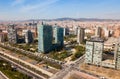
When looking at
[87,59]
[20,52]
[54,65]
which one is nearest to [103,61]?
[87,59]

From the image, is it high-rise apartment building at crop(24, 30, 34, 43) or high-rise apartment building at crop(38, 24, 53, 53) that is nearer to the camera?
high-rise apartment building at crop(38, 24, 53, 53)

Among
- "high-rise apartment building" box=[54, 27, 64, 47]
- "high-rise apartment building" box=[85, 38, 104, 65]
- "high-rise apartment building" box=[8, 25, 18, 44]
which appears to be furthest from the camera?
"high-rise apartment building" box=[8, 25, 18, 44]

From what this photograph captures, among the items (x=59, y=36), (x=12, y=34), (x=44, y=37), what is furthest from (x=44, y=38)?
(x=12, y=34)

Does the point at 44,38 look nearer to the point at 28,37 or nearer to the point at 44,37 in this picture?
the point at 44,37

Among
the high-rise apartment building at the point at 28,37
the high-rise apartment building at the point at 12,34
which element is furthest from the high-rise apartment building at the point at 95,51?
the high-rise apartment building at the point at 12,34

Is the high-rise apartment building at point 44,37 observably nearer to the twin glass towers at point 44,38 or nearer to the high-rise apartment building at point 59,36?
the twin glass towers at point 44,38

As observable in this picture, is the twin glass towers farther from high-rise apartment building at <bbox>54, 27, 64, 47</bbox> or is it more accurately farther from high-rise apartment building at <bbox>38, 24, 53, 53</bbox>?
high-rise apartment building at <bbox>54, 27, 64, 47</bbox>

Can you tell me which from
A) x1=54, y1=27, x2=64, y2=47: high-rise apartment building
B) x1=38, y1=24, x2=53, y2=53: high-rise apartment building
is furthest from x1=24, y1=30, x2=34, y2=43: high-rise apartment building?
x1=38, y1=24, x2=53, y2=53: high-rise apartment building

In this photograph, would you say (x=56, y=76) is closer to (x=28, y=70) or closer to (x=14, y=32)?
(x=28, y=70)
